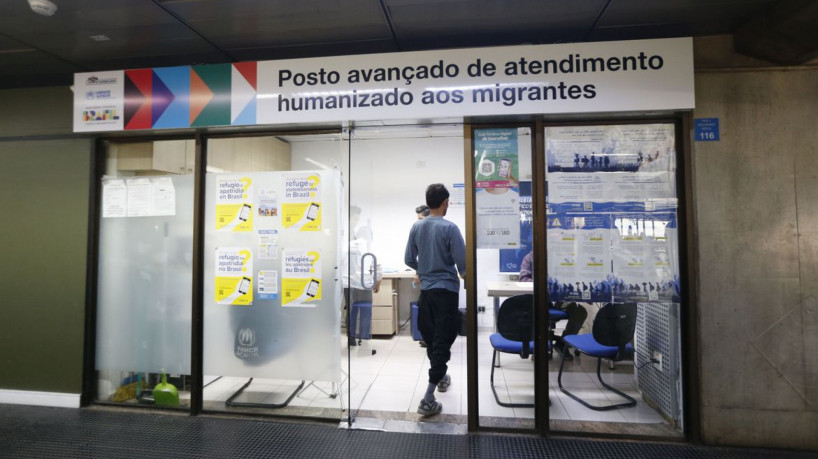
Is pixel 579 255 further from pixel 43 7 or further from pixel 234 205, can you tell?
pixel 43 7

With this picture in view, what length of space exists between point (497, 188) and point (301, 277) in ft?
5.21

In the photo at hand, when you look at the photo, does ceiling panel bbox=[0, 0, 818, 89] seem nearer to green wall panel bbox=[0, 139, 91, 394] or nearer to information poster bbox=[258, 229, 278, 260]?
green wall panel bbox=[0, 139, 91, 394]

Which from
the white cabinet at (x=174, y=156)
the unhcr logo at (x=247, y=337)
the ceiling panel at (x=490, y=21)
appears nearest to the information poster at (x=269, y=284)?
the unhcr logo at (x=247, y=337)

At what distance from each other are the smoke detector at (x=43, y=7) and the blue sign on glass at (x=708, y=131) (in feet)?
13.2

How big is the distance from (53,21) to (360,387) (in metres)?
3.39

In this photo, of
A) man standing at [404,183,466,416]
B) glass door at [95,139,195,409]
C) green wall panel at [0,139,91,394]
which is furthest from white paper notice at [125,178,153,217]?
man standing at [404,183,466,416]

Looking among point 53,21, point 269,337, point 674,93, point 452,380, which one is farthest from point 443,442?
point 53,21

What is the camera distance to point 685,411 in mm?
2432

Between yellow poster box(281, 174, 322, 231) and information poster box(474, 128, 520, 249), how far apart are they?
3.91 ft

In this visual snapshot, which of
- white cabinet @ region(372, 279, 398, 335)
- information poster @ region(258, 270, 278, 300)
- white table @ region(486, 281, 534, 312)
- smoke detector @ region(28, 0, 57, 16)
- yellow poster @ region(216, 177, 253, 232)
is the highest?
smoke detector @ region(28, 0, 57, 16)

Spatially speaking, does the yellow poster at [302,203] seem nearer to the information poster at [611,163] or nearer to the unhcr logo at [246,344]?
the unhcr logo at [246,344]

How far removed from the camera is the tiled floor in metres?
2.76

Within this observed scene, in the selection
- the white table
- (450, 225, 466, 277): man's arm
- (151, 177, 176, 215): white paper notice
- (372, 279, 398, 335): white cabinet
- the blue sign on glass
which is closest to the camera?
the blue sign on glass

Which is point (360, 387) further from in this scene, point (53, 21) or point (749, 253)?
point (53, 21)
